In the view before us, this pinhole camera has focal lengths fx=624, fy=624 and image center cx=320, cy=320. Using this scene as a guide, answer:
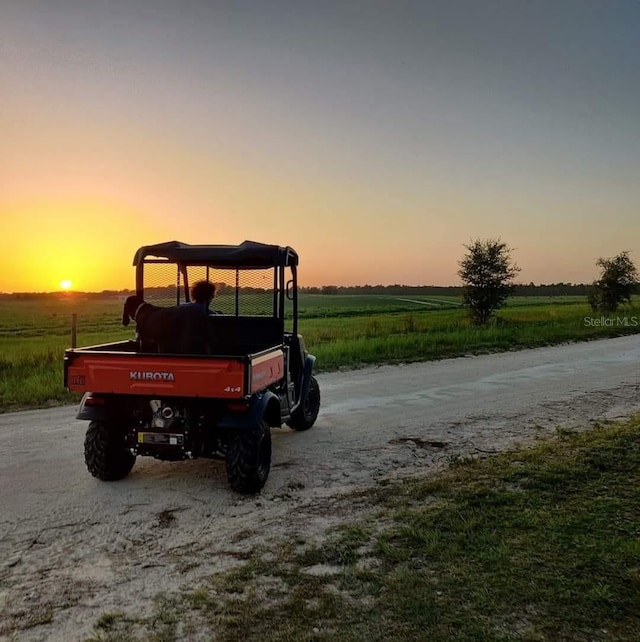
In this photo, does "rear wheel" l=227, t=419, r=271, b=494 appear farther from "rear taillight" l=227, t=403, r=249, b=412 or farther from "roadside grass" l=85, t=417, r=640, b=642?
"roadside grass" l=85, t=417, r=640, b=642

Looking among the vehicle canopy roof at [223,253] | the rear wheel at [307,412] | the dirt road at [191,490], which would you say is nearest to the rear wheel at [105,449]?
the dirt road at [191,490]

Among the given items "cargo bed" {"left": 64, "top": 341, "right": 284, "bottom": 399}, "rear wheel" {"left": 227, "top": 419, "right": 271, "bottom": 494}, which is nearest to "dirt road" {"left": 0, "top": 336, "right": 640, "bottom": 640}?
"rear wheel" {"left": 227, "top": 419, "right": 271, "bottom": 494}

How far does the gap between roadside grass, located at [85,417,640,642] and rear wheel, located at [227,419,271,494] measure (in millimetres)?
818

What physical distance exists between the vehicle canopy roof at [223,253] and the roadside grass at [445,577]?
2.55 m

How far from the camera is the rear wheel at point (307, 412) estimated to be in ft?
24.6

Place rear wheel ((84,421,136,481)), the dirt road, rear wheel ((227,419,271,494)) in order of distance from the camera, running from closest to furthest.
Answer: the dirt road, rear wheel ((227,419,271,494)), rear wheel ((84,421,136,481))

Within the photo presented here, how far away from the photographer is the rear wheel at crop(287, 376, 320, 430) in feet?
24.6

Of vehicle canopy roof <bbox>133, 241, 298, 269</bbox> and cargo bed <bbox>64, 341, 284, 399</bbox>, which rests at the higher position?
vehicle canopy roof <bbox>133, 241, 298, 269</bbox>

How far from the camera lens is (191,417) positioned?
5.42m

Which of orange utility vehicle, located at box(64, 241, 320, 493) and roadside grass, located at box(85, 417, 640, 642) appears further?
orange utility vehicle, located at box(64, 241, 320, 493)

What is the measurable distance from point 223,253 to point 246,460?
228 centimetres

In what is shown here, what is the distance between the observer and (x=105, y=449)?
18.3 feet

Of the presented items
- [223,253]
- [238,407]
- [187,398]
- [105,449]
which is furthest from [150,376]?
[223,253]

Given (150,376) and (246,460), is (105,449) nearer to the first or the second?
(150,376)
